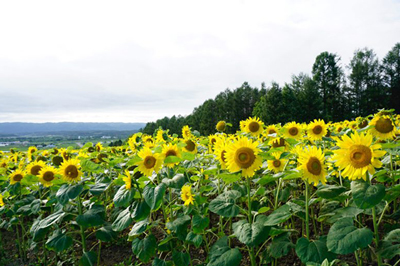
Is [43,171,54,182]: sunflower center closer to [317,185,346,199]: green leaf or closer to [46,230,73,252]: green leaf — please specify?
[46,230,73,252]: green leaf

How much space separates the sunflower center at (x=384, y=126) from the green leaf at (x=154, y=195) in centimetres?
229

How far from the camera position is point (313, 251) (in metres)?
1.99

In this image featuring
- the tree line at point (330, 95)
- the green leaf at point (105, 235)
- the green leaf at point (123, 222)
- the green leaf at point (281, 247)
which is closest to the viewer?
the green leaf at point (281, 247)

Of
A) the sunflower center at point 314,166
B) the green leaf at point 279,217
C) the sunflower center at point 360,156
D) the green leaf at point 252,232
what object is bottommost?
the green leaf at point 252,232

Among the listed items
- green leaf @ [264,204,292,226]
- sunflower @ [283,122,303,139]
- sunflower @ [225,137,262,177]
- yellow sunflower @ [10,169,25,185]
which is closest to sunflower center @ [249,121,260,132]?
sunflower @ [283,122,303,139]

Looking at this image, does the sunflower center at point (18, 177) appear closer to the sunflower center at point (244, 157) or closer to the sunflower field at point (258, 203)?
the sunflower field at point (258, 203)

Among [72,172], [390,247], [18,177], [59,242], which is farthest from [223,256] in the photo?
[18,177]

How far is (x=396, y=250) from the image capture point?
187cm

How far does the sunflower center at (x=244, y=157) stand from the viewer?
2379 mm

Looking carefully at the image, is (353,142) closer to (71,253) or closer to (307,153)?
(307,153)

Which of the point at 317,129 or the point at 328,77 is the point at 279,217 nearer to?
the point at 317,129

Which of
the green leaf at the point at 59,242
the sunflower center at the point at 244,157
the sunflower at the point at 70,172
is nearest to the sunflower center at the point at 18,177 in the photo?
the sunflower at the point at 70,172

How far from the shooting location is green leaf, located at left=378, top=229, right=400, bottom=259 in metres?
1.87

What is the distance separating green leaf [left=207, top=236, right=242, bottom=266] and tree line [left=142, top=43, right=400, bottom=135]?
33345 mm
